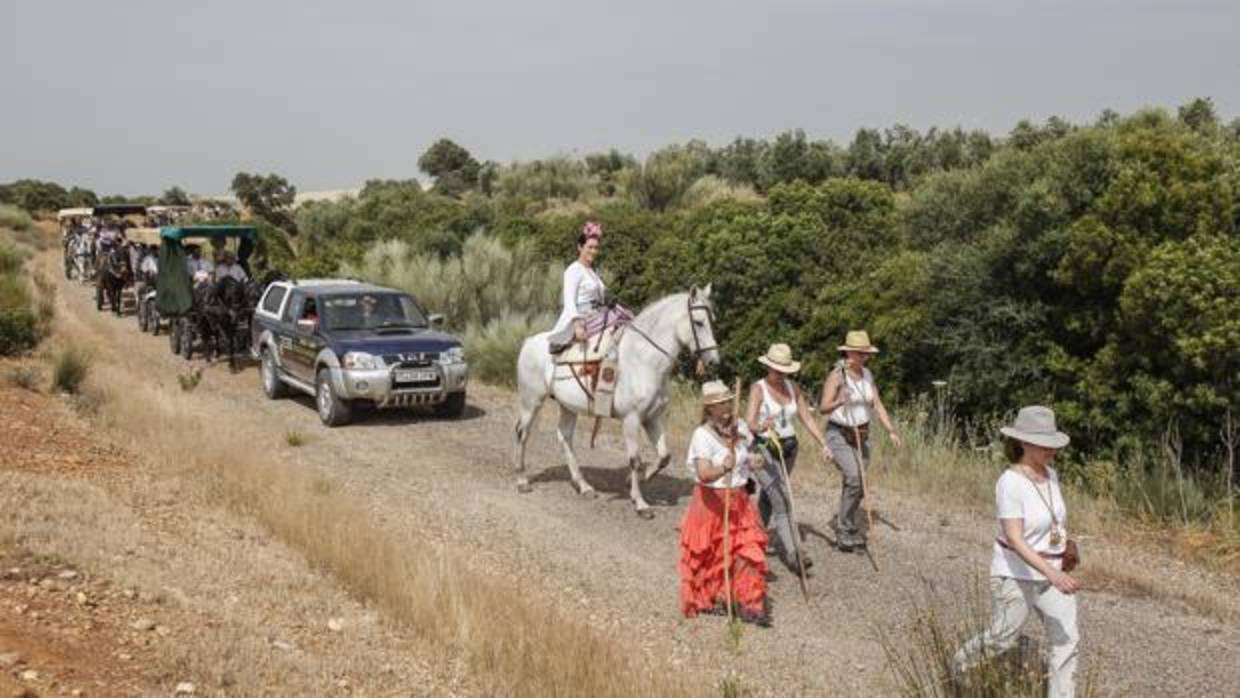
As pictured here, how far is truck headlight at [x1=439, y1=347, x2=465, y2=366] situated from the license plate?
0.86 feet

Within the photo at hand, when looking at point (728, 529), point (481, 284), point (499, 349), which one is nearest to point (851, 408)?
point (728, 529)

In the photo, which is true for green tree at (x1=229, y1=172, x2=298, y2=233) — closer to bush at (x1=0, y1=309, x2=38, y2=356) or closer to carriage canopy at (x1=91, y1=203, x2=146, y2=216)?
carriage canopy at (x1=91, y1=203, x2=146, y2=216)

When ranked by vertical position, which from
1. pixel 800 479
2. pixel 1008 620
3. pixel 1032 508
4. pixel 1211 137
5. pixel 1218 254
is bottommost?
pixel 800 479

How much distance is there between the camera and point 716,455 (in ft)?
25.1

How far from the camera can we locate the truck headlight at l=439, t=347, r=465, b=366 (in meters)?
15.2

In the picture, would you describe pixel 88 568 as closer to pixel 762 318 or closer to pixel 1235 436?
pixel 1235 436

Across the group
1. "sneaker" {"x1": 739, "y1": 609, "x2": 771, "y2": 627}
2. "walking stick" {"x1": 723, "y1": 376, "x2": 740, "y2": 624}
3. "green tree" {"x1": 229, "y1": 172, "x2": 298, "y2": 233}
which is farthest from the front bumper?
"green tree" {"x1": 229, "y1": 172, "x2": 298, "y2": 233}

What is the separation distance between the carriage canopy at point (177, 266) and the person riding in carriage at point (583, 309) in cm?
1338

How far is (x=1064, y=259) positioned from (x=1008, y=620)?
10.0 meters

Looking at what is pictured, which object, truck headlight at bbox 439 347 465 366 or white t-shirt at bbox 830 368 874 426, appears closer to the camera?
white t-shirt at bbox 830 368 874 426

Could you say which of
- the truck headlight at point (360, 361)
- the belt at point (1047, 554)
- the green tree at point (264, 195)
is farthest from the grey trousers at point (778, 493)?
the green tree at point (264, 195)

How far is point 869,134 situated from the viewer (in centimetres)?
5300

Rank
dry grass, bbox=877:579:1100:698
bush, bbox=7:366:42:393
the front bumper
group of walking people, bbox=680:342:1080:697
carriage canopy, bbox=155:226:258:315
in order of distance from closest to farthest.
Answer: dry grass, bbox=877:579:1100:698 → group of walking people, bbox=680:342:1080:697 → the front bumper → bush, bbox=7:366:42:393 → carriage canopy, bbox=155:226:258:315

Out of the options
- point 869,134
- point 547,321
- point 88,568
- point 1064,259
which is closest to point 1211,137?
point 1064,259
